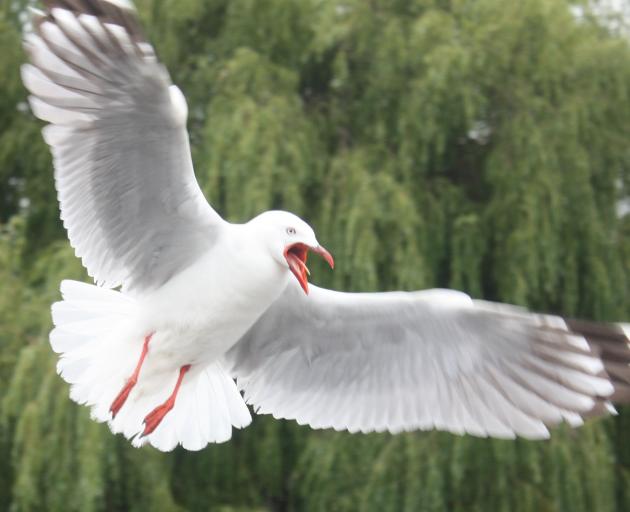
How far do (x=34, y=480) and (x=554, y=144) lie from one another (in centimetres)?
260

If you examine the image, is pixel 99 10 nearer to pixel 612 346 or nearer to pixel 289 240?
pixel 289 240

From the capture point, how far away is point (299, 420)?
4156mm

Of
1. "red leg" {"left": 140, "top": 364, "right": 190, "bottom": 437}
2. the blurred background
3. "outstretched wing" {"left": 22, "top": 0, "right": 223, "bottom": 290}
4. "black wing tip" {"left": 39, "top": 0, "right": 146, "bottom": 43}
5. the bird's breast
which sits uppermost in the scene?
"black wing tip" {"left": 39, "top": 0, "right": 146, "bottom": 43}

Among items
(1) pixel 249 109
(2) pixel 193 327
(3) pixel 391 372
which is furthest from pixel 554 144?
(2) pixel 193 327

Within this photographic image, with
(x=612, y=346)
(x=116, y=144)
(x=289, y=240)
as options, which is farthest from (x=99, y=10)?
(x=612, y=346)

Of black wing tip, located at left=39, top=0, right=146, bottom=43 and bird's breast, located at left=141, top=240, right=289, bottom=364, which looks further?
bird's breast, located at left=141, top=240, right=289, bottom=364

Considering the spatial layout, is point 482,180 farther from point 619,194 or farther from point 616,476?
point 616,476

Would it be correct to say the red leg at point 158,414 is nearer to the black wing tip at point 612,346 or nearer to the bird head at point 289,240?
the bird head at point 289,240

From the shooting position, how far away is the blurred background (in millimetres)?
4871

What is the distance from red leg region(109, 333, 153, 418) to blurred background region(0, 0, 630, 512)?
83 centimetres

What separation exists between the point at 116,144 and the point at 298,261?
64cm

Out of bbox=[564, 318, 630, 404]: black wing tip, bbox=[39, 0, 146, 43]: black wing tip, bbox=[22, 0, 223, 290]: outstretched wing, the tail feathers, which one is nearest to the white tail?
the tail feathers

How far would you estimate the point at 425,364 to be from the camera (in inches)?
154

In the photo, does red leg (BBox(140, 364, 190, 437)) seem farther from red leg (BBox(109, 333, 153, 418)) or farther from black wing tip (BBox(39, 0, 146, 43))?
black wing tip (BBox(39, 0, 146, 43))
